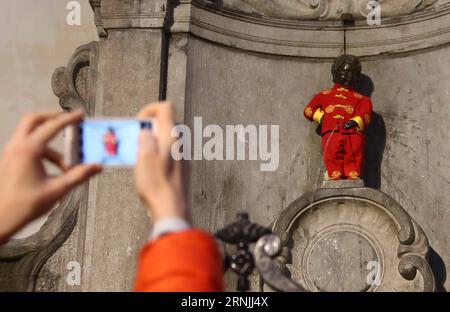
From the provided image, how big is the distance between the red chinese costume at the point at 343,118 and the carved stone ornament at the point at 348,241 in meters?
0.29

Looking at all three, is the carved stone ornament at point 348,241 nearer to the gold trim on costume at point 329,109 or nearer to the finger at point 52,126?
the gold trim on costume at point 329,109

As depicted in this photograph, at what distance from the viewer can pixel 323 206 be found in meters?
6.37

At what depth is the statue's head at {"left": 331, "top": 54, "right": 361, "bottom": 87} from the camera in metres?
6.89

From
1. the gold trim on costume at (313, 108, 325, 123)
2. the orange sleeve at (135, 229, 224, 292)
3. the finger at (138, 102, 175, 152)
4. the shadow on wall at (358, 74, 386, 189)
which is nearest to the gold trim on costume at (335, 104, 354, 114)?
the gold trim on costume at (313, 108, 325, 123)

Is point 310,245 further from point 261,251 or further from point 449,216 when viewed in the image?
point 261,251

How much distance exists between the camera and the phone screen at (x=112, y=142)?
5.81 feet

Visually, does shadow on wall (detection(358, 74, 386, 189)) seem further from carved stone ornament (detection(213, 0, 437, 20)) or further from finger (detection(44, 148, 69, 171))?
finger (detection(44, 148, 69, 171))

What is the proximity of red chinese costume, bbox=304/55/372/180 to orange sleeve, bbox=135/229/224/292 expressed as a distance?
4.93 meters

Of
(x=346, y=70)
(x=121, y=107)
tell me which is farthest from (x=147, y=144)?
(x=346, y=70)

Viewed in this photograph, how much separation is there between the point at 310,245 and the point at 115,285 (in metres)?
1.23

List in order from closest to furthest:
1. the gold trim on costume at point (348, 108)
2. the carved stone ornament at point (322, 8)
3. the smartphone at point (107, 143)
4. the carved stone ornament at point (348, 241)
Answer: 1. the smartphone at point (107, 143)
2. the carved stone ornament at point (348, 241)
3. the gold trim on costume at point (348, 108)
4. the carved stone ornament at point (322, 8)

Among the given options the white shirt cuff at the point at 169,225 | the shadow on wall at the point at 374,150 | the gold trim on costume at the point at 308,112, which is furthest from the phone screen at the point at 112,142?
the shadow on wall at the point at 374,150

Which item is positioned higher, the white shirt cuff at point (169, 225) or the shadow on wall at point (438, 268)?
the shadow on wall at point (438, 268)
